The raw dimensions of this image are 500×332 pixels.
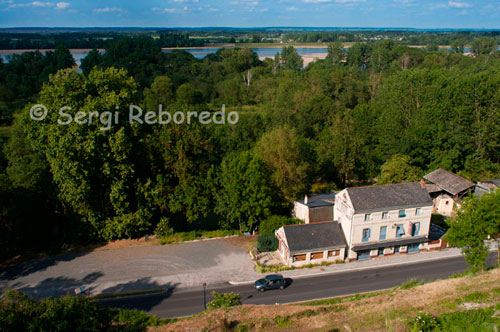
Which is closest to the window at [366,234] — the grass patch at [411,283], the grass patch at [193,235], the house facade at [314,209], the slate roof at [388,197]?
the slate roof at [388,197]

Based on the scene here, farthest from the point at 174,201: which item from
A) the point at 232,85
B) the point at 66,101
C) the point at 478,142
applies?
the point at 232,85

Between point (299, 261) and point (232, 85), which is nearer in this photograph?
point (299, 261)

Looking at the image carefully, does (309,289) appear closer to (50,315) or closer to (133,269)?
(133,269)

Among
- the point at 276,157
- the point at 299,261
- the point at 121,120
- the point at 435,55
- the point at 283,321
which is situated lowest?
the point at 299,261

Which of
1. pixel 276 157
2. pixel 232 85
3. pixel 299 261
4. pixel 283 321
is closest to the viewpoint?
pixel 283 321

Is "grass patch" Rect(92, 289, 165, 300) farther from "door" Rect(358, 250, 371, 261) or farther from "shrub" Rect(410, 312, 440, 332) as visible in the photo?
"shrub" Rect(410, 312, 440, 332)

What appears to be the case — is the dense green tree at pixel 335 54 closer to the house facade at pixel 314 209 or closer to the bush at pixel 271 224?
the house facade at pixel 314 209

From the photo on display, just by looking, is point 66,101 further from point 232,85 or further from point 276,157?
point 232,85
